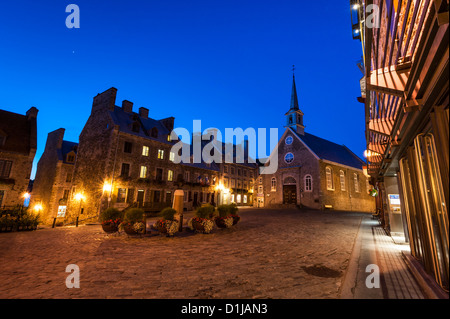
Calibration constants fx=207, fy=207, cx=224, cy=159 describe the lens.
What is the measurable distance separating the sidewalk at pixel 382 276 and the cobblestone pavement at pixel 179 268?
27 cm

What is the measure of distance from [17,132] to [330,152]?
43.0 metres

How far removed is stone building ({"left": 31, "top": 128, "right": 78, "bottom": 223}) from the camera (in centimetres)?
2831

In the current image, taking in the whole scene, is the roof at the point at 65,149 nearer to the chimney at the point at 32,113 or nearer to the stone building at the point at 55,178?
the stone building at the point at 55,178

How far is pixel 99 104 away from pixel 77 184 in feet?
33.8

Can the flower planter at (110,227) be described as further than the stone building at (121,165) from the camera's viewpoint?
No

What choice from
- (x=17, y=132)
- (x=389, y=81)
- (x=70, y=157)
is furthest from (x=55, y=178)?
(x=389, y=81)

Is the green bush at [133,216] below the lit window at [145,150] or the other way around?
below

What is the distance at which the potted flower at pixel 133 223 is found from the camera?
10086 millimetres

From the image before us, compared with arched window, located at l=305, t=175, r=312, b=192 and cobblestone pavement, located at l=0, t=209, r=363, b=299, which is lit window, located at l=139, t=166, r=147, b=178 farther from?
arched window, located at l=305, t=175, r=312, b=192

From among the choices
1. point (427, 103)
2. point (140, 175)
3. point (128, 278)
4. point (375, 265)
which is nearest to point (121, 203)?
point (140, 175)

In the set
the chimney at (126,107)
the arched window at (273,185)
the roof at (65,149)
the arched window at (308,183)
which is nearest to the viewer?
the chimney at (126,107)

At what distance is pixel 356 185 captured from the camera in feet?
115

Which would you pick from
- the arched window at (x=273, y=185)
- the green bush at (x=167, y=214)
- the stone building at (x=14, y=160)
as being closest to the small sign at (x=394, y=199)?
the green bush at (x=167, y=214)
